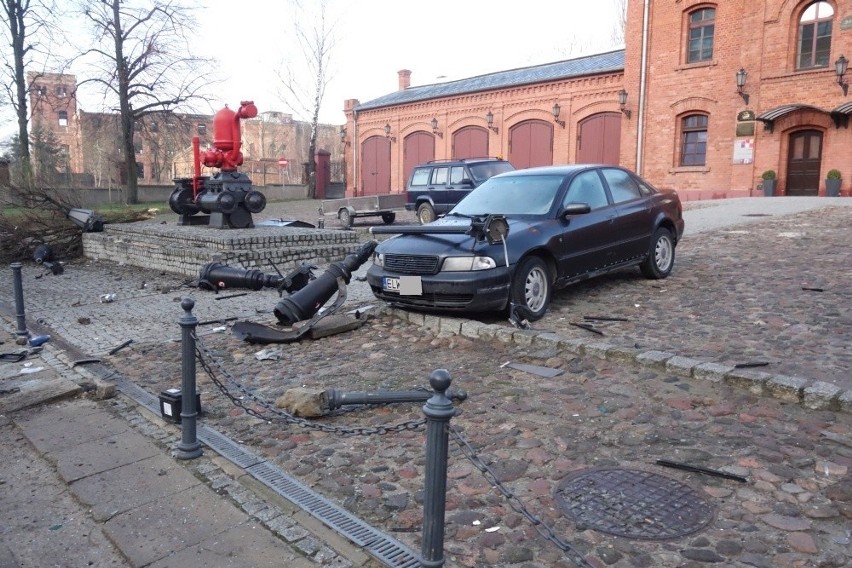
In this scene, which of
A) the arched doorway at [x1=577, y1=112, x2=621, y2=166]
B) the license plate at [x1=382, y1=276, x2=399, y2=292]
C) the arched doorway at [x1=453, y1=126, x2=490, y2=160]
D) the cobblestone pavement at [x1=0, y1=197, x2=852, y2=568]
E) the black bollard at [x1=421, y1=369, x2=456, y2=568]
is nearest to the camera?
the black bollard at [x1=421, y1=369, x2=456, y2=568]

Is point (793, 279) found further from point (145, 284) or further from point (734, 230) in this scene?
point (145, 284)

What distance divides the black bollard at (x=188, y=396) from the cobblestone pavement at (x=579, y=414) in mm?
162

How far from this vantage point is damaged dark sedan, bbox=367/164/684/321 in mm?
7012

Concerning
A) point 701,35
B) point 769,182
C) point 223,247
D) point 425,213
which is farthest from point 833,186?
point 223,247

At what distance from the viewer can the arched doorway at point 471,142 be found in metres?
34.4

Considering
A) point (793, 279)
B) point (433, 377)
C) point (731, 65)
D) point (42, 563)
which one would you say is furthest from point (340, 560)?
point (731, 65)

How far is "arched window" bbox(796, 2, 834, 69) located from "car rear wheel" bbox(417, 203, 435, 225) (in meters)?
14.4

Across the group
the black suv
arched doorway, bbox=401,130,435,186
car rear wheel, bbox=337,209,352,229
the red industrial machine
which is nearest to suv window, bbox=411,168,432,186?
the black suv

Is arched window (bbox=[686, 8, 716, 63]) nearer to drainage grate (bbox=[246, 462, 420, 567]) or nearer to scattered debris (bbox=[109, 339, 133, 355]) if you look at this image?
scattered debris (bbox=[109, 339, 133, 355])

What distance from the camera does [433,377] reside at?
8.63 ft

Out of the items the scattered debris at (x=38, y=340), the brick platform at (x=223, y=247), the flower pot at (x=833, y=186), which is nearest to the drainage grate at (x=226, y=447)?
the scattered debris at (x=38, y=340)

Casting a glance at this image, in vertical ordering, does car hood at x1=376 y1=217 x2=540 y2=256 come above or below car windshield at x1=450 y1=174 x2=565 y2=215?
below

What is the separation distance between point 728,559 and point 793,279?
7251mm

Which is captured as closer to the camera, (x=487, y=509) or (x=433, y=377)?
(x=433, y=377)
